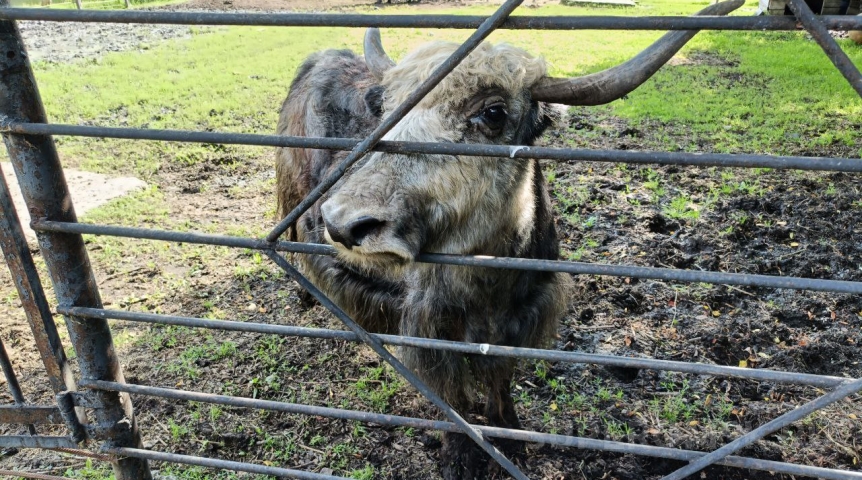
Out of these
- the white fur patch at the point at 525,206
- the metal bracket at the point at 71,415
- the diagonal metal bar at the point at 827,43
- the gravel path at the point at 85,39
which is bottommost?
the metal bracket at the point at 71,415

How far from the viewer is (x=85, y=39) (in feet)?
44.3

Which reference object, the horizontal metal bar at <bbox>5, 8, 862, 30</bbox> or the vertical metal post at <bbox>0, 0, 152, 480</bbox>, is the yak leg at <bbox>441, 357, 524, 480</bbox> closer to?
the vertical metal post at <bbox>0, 0, 152, 480</bbox>

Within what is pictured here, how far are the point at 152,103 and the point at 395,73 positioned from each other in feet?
23.7

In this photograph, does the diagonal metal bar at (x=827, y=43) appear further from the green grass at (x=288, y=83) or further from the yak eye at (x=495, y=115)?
the green grass at (x=288, y=83)

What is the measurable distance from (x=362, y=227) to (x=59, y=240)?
3.79ft

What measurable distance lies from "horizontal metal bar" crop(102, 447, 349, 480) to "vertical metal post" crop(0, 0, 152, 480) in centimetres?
7

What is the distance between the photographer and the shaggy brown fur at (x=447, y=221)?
2.19 metres

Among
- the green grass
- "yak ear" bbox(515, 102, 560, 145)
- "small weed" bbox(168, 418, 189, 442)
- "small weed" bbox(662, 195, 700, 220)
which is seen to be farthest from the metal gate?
the green grass

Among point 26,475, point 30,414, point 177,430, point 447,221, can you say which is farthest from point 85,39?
point 447,221

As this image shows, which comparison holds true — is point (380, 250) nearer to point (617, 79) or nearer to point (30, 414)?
point (617, 79)

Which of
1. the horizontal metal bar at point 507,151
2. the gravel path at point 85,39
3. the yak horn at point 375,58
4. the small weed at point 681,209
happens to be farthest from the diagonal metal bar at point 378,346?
the gravel path at point 85,39

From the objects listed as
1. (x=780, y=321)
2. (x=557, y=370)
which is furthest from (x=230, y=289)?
(x=780, y=321)

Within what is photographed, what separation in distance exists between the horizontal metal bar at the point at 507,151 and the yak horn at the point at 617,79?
38 cm

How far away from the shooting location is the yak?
212 cm
